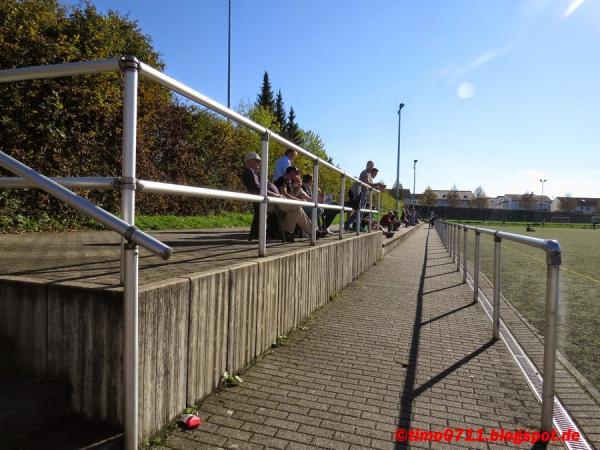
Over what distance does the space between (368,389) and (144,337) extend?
1.63 metres

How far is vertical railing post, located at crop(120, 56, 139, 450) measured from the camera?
6.63 feet

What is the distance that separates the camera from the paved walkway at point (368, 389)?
8.13 feet

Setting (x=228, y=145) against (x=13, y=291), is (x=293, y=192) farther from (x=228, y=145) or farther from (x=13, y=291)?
(x=228, y=145)

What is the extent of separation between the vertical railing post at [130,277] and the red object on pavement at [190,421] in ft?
1.34

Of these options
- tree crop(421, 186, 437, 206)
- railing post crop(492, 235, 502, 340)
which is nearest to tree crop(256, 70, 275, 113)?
tree crop(421, 186, 437, 206)

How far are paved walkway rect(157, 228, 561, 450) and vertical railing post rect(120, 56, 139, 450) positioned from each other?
34 centimetres

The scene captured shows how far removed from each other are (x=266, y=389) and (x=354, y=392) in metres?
0.58

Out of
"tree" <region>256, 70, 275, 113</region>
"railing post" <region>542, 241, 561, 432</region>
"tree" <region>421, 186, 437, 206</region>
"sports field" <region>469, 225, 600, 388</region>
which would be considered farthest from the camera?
"tree" <region>421, 186, 437, 206</region>

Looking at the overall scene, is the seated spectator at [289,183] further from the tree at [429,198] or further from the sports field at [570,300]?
the tree at [429,198]

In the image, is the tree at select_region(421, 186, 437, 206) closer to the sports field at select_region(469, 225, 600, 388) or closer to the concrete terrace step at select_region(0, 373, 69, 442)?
the sports field at select_region(469, 225, 600, 388)

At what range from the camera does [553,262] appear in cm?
269

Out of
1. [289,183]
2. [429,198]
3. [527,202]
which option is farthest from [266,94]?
[527,202]

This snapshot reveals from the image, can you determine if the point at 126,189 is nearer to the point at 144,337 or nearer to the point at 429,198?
the point at 144,337

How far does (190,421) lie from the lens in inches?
97.0
